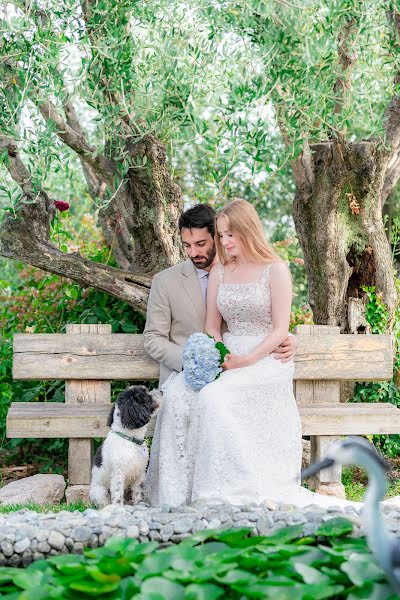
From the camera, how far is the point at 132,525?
352 cm

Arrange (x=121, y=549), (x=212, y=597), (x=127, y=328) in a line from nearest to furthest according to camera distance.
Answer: (x=212, y=597) < (x=121, y=549) < (x=127, y=328)

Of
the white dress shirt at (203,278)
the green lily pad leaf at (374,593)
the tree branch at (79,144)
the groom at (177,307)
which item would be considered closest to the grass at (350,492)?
the groom at (177,307)

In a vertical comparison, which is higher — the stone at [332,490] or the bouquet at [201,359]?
the bouquet at [201,359]

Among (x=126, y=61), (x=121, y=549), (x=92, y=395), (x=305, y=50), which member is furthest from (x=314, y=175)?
(x=121, y=549)

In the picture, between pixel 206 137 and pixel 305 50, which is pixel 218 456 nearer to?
pixel 206 137

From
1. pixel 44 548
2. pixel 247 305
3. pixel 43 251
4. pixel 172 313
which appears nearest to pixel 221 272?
pixel 247 305

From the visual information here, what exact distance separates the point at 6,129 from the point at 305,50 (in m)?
1.88

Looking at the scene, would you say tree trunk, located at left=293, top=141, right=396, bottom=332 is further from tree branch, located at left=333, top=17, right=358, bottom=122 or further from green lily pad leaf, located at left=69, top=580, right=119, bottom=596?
green lily pad leaf, located at left=69, top=580, right=119, bottom=596

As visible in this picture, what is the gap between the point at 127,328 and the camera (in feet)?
20.7

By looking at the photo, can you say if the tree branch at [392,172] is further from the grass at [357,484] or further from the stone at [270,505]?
the stone at [270,505]

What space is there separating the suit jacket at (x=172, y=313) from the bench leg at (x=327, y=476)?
117 centimetres

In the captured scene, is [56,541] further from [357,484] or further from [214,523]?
[357,484]

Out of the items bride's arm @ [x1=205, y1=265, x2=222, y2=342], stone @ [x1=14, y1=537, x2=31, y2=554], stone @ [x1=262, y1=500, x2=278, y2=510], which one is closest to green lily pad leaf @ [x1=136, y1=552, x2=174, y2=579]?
stone @ [x1=14, y1=537, x2=31, y2=554]

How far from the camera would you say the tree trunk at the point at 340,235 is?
6.47 meters
